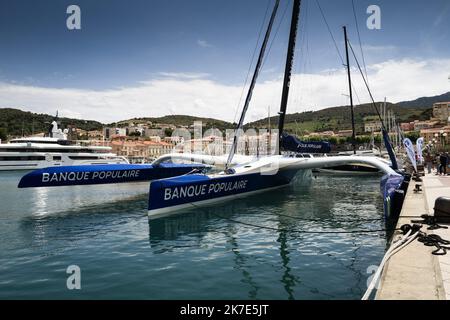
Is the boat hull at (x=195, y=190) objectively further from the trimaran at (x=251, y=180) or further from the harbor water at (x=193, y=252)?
the harbor water at (x=193, y=252)

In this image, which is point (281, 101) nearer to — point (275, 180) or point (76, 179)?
point (275, 180)

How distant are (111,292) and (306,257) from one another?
9.71ft

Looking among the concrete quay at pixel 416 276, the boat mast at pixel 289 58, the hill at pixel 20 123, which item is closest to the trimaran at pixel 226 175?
the boat mast at pixel 289 58

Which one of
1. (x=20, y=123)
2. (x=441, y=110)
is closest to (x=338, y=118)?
(x=441, y=110)

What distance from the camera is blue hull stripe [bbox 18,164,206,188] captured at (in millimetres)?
10180

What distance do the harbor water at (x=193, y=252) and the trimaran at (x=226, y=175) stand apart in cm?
49

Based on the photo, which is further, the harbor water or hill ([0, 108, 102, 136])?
hill ([0, 108, 102, 136])

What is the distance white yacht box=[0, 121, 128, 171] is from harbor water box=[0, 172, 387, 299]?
98.7 ft

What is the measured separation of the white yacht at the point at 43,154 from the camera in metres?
37.8

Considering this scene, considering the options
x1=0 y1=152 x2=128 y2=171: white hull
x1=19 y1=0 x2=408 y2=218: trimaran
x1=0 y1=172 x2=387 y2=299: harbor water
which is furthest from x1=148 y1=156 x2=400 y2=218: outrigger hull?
x1=0 y1=152 x2=128 y2=171: white hull

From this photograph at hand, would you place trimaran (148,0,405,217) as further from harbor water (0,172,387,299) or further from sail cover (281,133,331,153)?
harbor water (0,172,387,299)

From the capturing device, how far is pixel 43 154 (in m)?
38.7

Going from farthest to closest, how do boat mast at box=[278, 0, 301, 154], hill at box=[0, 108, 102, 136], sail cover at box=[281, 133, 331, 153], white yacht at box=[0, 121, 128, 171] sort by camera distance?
hill at box=[0, 108, 102, 136], white yacht at box=[0, 121, 128, 171], sail cover at box=[281, 133, 331, 153], boat mast at box=[278, 0, 301, 154]

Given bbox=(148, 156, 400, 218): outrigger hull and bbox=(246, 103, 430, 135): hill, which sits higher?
bbox=(246, 103, 430, 135): hill
